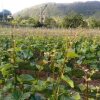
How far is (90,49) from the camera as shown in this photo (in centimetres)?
1079

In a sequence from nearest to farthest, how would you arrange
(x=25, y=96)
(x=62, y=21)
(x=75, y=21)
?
1. (x=25, y=96)
2. (x=62, y=21)
3. (x=75, y=21)

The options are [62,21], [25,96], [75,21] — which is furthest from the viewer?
[75,21]

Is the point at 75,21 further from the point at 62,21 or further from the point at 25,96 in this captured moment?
the point at 25,96

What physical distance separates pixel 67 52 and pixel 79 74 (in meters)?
7.71

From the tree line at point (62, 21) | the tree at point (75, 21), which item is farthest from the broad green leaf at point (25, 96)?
the tree at point (75, 21)

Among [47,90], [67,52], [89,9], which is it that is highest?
[67,52]

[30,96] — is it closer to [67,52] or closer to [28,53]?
[67,52]

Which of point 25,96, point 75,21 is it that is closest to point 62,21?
point 75,21

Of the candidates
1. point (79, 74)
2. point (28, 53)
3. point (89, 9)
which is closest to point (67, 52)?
point (28, 53)

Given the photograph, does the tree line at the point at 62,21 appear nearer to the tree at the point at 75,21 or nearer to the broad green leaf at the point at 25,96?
the tree at the point at 75,21

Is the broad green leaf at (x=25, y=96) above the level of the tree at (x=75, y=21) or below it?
above

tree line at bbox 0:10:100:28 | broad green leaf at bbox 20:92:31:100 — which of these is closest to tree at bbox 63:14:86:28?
tree line at bbox 0:10:100:28

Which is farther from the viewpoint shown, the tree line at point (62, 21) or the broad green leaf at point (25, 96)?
the tree line at point (62, 21)

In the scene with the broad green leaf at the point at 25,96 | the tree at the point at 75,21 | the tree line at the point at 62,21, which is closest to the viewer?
the broad green leaf at the point at 25,96
